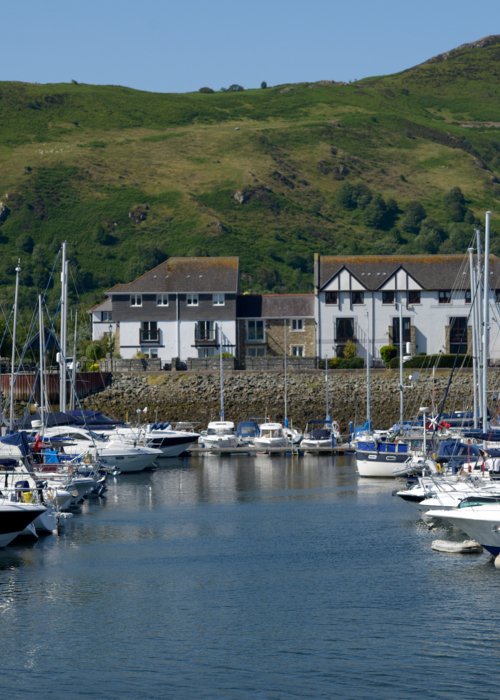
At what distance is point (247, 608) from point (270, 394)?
6696 centimetres

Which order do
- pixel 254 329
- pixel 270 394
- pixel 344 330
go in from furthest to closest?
pixel 254 329 → pixel 344 330 → pixel 270 394

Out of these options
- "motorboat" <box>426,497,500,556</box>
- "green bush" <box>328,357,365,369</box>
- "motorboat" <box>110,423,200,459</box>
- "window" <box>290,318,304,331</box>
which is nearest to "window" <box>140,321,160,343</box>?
"window" <box>290,318,304,331</box>

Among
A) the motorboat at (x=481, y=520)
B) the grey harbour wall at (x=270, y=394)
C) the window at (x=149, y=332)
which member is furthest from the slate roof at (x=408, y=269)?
the motorboat at (x=481, y=520)

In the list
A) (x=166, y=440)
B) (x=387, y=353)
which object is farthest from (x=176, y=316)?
(x=166, y=440)

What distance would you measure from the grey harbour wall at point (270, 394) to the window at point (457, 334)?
8709 mm

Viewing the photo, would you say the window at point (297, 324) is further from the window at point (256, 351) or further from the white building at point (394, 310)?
the window at point (256, 351)

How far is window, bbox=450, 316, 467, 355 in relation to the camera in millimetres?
114812

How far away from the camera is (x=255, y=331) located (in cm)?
11869

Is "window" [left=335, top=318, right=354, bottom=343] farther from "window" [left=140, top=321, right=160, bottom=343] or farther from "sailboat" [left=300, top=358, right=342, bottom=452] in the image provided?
"window" [left=140, top=321, right=160, bottom=343]

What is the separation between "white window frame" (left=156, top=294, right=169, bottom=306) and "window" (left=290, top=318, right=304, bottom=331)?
11.5 meters

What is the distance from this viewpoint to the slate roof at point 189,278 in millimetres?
119250

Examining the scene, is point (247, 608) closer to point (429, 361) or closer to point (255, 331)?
point (429, 361)

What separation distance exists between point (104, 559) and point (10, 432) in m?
22.6

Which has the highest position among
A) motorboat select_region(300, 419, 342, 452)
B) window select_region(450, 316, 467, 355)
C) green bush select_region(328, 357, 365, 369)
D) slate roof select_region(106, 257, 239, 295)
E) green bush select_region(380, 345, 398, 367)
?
slate roof select_region(106, 257, 239, 295)
